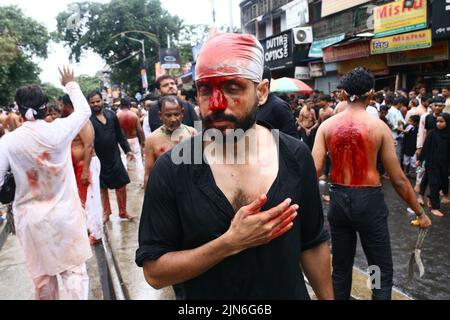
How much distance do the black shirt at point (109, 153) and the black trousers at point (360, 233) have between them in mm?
3698

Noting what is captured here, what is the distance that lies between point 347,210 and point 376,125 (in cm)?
68

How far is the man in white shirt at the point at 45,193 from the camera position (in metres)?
3.10

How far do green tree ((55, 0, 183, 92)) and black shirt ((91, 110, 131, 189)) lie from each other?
119 ft

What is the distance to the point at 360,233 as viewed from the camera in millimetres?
3119

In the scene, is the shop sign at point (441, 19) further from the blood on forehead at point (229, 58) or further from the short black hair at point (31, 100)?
the blood on forehead at point (229, 58)

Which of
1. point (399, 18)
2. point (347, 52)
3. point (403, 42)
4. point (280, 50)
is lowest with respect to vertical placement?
point (403, 42)

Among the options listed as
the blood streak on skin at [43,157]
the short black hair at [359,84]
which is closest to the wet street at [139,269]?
the blood streak on skin at [43,157]

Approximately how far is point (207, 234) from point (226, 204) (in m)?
0.13

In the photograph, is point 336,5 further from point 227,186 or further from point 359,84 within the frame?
point 227,186

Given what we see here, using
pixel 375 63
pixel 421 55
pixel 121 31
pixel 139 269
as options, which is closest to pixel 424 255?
pixel 139 269

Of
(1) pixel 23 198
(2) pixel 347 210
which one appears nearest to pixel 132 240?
(1) pixel 23 198

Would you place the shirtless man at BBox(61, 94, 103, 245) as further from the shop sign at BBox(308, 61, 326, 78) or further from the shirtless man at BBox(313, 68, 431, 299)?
the shop sign at BBox(308, 61, 326, 78)
